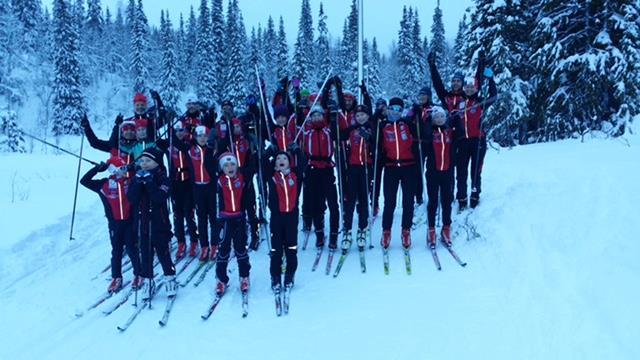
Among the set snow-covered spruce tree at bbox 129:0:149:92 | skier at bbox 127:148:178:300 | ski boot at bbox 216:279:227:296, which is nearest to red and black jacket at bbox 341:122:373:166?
ski boot at bbox 216:279:227:296

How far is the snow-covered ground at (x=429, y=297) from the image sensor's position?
4871 mm

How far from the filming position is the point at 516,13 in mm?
17000

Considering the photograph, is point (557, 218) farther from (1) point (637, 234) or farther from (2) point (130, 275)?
(2) point (130, 275)

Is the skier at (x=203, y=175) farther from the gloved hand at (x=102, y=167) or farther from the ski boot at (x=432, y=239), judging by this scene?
the ski boot at (x=432, y=239)

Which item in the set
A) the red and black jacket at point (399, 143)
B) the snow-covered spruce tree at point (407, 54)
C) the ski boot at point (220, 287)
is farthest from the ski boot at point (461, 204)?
the snow-covered spruce tree at point (407, 54)

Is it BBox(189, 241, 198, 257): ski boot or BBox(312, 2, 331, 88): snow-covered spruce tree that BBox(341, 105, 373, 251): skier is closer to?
BBox(189, 241, 198, 257): ski boot

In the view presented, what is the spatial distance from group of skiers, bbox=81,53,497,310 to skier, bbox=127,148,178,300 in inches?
0.6

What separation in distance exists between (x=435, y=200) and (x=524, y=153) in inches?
197

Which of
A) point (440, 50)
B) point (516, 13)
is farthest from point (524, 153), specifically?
point (440, 50)

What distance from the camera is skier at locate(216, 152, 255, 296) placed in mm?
6422

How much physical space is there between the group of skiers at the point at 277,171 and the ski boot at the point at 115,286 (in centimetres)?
1

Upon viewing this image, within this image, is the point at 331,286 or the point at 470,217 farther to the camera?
the point at 470,217

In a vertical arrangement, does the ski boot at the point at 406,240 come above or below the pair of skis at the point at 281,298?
above

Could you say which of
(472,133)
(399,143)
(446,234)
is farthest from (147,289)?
(472,133)
